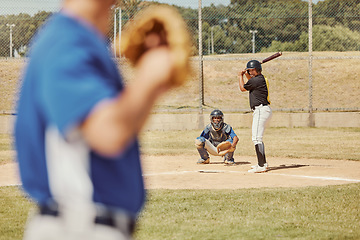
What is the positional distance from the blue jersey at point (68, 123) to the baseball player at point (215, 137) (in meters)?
10.2

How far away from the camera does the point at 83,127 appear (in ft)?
5.11

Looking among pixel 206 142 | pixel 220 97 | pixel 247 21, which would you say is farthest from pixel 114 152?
pixel 220 97

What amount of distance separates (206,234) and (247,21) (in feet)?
50.8

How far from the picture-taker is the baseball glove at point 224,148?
12.0 meters

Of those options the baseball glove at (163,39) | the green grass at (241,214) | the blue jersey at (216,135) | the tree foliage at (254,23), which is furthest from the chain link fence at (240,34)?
the baseball glove at (163,39)

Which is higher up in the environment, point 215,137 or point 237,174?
point 215,137

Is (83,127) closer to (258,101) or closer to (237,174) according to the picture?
(258,101)

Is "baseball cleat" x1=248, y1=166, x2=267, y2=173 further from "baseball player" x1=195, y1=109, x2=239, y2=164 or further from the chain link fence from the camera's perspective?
the chain link fence

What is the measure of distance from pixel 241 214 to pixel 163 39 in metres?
5.62

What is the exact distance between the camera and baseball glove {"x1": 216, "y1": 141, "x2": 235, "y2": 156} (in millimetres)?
11961

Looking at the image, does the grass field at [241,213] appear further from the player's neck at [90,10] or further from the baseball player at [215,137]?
the player's neck at [90,10]

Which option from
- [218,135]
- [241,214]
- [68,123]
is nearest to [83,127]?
[68,123]

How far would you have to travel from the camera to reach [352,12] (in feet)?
68.1

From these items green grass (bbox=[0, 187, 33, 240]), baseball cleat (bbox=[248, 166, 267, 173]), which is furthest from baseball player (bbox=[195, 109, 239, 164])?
green grass (bbox=[0, 187, 33, 240])
